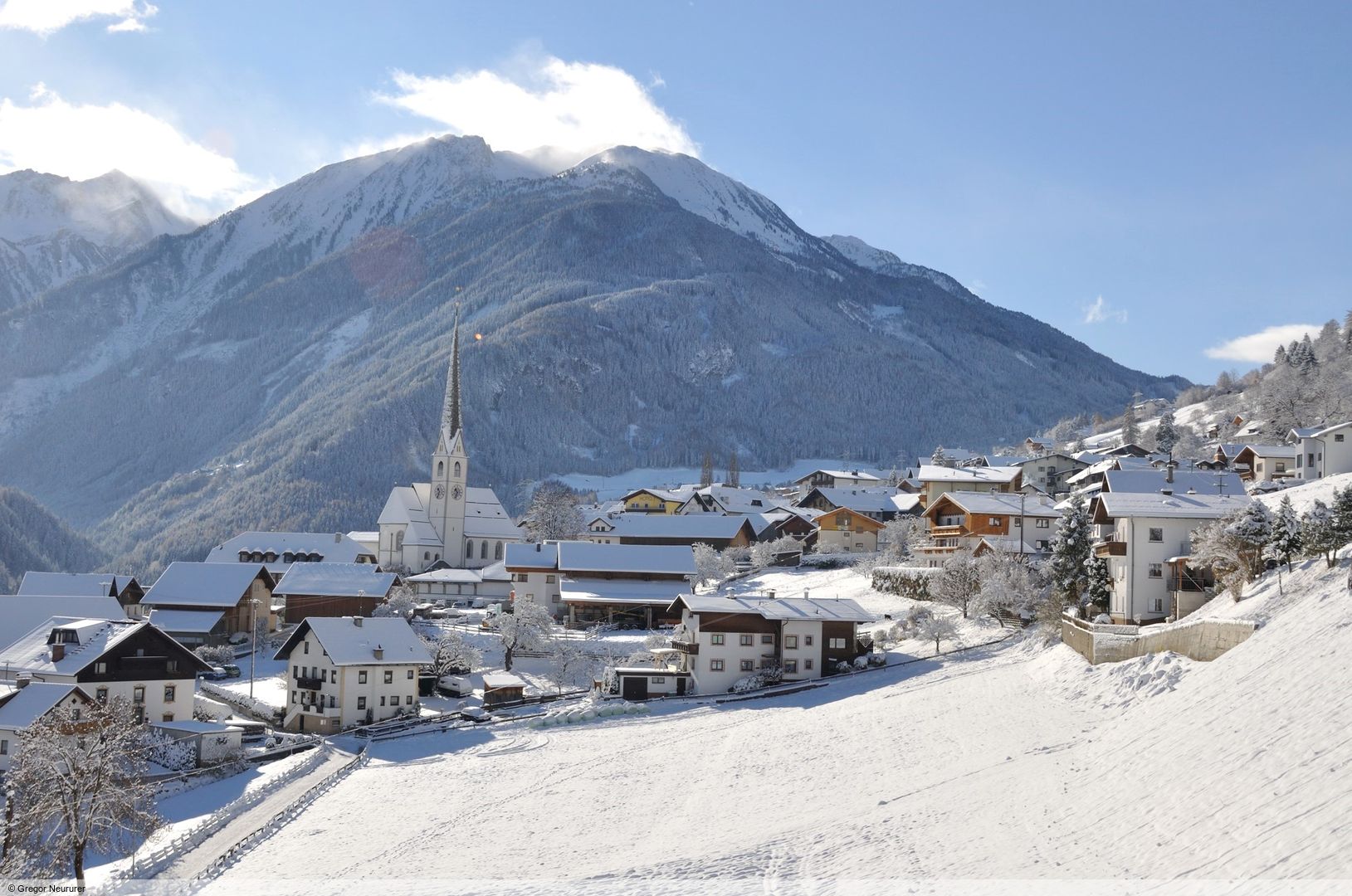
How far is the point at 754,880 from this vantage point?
25672 millimetres

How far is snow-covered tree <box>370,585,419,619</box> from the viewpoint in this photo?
75.4m

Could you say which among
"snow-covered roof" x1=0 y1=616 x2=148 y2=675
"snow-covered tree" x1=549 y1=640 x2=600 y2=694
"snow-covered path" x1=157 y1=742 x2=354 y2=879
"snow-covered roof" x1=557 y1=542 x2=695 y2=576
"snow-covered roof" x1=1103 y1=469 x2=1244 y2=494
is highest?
"snow-covered roof" x1=1103 y1=469 x2=1244 y2=494

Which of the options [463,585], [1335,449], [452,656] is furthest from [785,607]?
[463,585]

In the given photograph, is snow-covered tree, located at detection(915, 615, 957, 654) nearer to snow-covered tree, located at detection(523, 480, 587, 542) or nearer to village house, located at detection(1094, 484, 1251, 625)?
village house, located at detection(1094, 484, 1251, 625)

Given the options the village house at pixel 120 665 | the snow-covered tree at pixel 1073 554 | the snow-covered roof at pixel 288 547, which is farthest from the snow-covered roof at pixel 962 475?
the village house at pixel 120 665

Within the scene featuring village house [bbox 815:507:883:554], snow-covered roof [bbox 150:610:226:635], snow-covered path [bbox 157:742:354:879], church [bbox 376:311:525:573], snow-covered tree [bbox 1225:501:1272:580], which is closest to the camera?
snow-covered path [bbox 157:742:354:879]

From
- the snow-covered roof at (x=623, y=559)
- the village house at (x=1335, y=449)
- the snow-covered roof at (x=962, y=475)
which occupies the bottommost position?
the snow-covered roof at (x=623, y=559)

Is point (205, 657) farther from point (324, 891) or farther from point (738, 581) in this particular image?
point (324, 891)

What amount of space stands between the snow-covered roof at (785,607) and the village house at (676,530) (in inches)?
1705

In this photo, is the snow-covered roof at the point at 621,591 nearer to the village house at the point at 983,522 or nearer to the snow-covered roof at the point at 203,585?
the village house at the point at 983,522

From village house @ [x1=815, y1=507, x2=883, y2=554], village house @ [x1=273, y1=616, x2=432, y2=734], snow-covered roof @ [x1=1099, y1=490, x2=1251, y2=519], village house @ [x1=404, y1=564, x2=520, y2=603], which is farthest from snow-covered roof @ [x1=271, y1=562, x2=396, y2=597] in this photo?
snow-covered roof @ [x1=1099, y1=490, x2=1251, y2=519]

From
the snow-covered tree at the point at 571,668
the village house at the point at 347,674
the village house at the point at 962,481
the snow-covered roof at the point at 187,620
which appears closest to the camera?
the village house at the point at 347,674

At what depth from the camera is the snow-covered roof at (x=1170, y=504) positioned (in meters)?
45.8

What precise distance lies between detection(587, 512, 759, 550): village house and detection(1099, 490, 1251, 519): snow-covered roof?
5579 centimetres
